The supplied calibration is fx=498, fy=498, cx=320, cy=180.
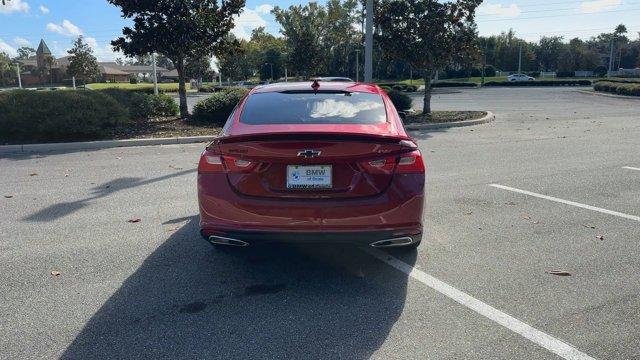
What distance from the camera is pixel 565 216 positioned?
5781 millimetres

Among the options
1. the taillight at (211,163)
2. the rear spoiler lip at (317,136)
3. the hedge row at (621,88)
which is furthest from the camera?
the hedge row at (621,88)

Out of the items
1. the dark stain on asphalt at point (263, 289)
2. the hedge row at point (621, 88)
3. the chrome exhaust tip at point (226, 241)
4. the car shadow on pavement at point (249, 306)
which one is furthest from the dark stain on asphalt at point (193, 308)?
the hedge row at point (621, 88)

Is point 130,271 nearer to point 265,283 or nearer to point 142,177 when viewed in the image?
point 265,283

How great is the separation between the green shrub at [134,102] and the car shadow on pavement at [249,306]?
10.3 metres

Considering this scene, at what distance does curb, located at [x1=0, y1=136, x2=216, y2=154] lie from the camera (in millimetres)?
10609

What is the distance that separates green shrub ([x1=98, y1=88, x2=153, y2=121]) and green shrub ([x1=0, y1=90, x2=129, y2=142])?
1757mm

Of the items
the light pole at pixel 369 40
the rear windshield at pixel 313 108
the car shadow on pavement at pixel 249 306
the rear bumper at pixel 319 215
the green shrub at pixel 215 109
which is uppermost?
the light pole at pixel 369 40

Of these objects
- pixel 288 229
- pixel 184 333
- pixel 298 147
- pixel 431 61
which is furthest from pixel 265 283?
pixel 431 61

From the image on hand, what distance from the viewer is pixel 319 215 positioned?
3.55 meters

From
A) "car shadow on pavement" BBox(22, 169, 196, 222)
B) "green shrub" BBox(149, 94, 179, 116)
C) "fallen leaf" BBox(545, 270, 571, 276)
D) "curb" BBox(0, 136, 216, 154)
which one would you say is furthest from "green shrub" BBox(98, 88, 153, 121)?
"fallen leaf" BBox(545, 270, 571, 276)

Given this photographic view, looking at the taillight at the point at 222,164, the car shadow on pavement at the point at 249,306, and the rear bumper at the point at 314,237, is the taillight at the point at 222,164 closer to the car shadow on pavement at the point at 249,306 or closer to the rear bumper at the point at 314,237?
the rear bumper at the point at 314,237

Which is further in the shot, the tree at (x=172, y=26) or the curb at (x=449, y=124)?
the curb at (x=449, y=124)

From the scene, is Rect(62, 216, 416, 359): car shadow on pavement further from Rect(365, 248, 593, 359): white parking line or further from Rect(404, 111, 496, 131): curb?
Rect(404, 111, 496, 131): curb

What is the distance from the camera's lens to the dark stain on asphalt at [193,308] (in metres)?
3.48
